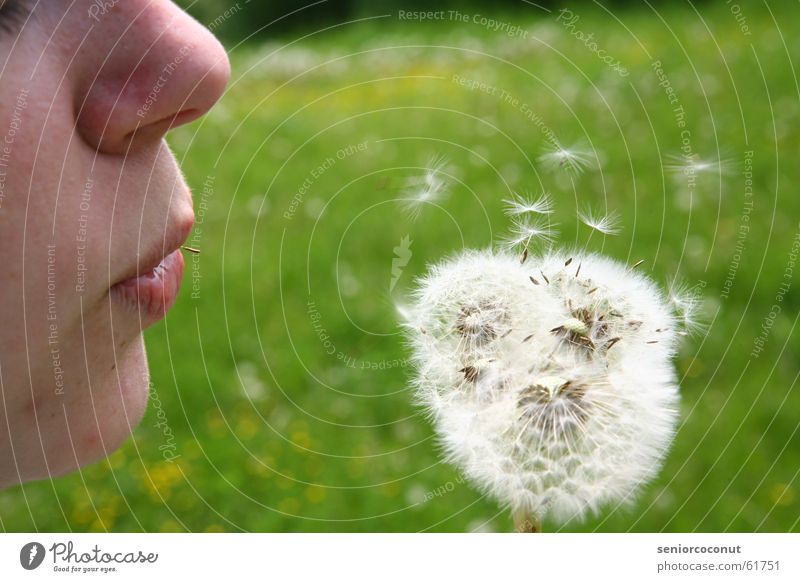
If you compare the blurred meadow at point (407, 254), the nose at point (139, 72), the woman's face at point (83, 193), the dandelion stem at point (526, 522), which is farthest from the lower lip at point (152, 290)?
the blurred meadow at point (407, 254)

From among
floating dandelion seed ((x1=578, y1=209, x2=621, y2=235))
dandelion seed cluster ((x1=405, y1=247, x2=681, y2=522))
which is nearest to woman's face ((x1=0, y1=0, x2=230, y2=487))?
dandelion seed cluster ((x1=405, y1=247, x2=681, y2=522))

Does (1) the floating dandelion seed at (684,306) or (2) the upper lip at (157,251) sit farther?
(1) the floating dandelion seed at (684,306)

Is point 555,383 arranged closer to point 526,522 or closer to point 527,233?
point 526,522

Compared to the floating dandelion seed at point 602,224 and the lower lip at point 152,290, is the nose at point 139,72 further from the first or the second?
the floating dandelion seed at point 602,224

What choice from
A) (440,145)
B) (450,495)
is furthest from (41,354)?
(440,145)

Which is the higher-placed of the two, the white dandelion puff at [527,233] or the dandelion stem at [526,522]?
the white dandelion puff at [527,233]

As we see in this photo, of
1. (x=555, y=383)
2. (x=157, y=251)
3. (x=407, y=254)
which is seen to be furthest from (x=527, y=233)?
(x=407, y=254)

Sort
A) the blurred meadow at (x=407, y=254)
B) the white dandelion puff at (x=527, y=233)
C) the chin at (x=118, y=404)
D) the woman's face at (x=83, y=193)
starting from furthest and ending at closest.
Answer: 1. the blurred meadow at (x=407, y=254)
2. the white dandelion puff at (x=527, y=233)
3. the chin at (x=118, y=404)
4. the woman's face at (x=83, y=193)

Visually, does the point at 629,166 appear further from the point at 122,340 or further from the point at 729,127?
the point at 122,340
